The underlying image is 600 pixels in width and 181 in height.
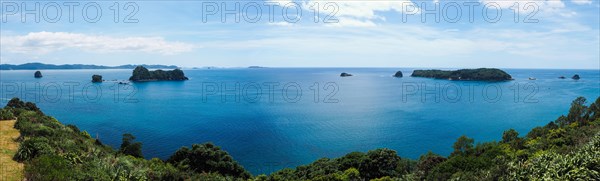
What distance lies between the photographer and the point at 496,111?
261 feet

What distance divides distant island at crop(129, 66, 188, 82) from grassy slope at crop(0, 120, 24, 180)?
500 feet

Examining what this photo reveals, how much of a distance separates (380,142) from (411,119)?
19634 millimetres

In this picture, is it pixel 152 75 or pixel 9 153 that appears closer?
pixel 9 153

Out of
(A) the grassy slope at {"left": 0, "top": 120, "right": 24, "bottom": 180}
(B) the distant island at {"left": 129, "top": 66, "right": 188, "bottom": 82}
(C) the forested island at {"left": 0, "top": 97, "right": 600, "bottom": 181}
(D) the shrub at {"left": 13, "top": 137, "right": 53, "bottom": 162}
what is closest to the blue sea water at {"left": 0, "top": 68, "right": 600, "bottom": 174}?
(C) the forested island at {"left": 0, "top": 97, "right": 600, "bottom": 181}

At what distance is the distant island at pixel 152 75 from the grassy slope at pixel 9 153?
6002 inches

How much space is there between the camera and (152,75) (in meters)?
175

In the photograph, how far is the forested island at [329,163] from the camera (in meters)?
15.1

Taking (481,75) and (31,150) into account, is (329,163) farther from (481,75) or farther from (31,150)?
(481,75)

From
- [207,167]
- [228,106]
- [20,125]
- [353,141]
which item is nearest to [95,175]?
[20,125]

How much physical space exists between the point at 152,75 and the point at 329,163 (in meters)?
164

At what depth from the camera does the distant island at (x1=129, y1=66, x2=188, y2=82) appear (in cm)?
16838

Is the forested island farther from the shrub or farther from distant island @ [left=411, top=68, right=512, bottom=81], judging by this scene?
distant island @ [left=411, top=68, right=512, bottom=81]

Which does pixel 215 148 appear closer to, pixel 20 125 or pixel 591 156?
pixel 20 125

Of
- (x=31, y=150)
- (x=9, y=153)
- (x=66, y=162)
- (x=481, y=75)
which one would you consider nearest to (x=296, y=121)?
(x=31, y=150)
